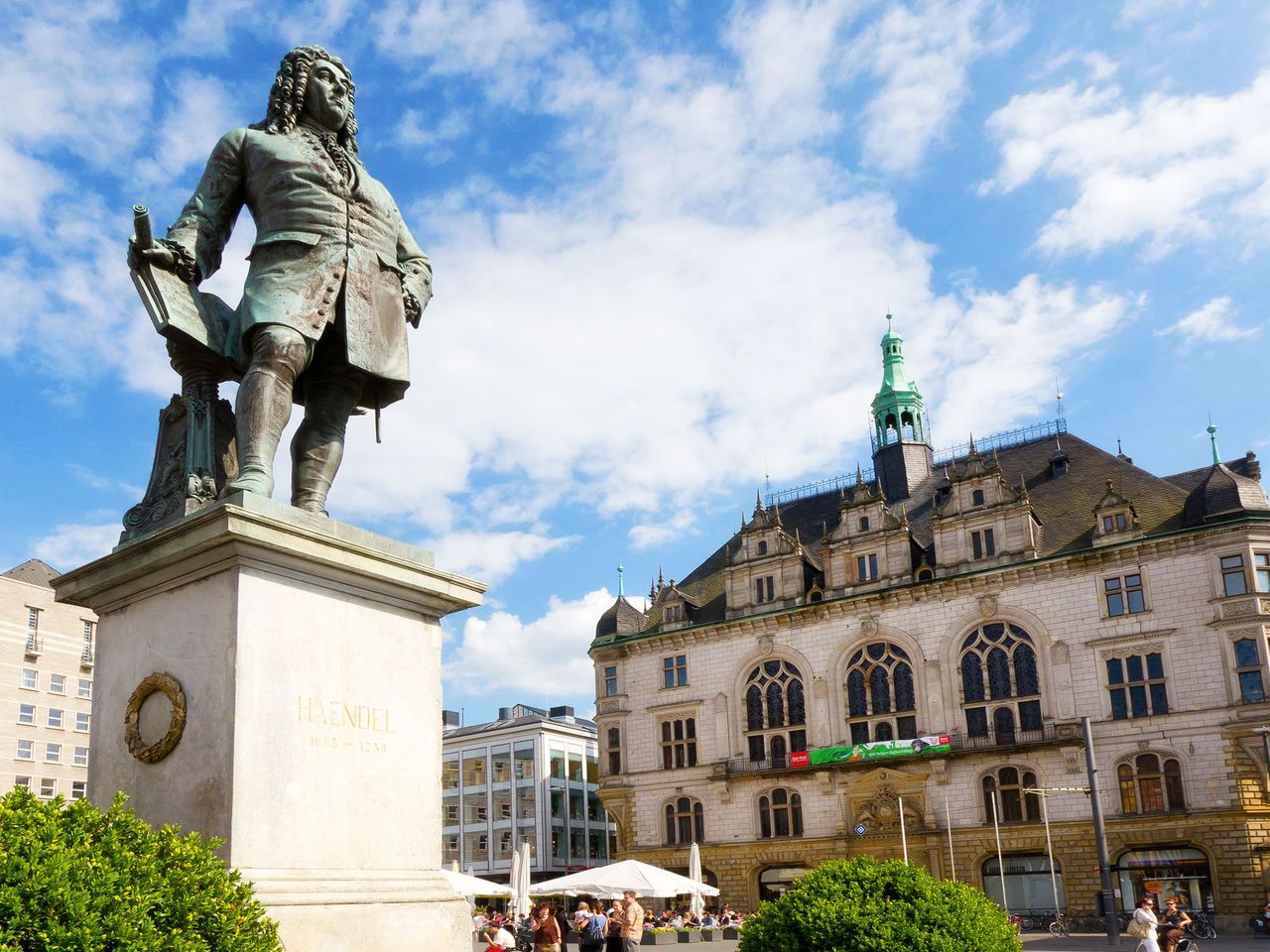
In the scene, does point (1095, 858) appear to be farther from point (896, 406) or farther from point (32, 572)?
point (32, 572)

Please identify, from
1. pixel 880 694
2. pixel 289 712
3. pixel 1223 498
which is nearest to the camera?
pixel 289 712

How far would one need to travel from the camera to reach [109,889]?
3.04 m

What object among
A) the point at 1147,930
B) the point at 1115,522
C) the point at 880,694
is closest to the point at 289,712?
the point at 1147,930

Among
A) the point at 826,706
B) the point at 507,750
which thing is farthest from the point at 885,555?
the point at 507,750

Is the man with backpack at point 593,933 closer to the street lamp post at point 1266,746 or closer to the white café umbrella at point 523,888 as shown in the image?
the white café umbrella at point 523,888

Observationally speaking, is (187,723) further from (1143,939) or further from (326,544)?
(1143,939)

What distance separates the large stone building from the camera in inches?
1443

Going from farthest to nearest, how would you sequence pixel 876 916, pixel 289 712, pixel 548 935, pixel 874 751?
pixel 874 751, pixel 548 935, pixel 876 916, pixel 289 712

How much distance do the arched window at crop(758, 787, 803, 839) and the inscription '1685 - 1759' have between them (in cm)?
4133

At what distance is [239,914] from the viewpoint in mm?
3438

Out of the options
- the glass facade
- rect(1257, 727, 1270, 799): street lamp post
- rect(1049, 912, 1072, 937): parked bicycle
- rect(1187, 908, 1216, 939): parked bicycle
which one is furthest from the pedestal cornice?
the glass facade

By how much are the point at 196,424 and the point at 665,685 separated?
145 ft

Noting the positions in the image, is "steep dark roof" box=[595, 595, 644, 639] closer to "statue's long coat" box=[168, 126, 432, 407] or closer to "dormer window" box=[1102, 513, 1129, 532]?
"dormer window" box=[1102, 513, 1129, 532]

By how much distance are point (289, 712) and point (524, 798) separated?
2538 inches
